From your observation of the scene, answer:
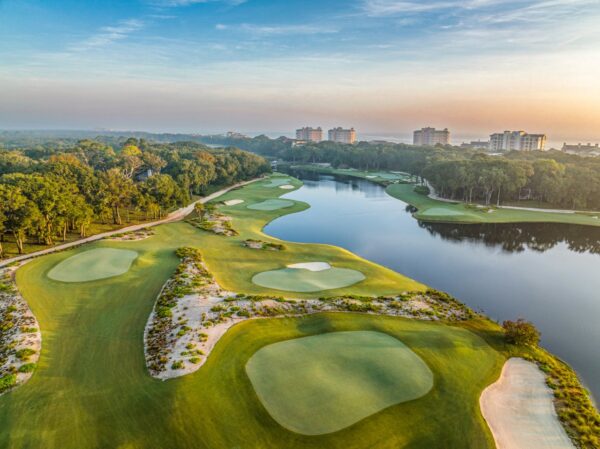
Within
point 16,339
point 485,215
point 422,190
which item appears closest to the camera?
point 16,339

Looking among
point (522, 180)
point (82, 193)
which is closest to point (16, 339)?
point (82, 193)

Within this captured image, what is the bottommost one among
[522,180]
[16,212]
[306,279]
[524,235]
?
[306,279]

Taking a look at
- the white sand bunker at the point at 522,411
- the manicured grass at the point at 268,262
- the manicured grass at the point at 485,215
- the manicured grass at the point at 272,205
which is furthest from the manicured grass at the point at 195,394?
the manicured grass at the point at 272,205

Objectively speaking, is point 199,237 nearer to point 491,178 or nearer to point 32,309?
Answer: point 32,309

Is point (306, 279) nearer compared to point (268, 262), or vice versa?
point (306, 279)

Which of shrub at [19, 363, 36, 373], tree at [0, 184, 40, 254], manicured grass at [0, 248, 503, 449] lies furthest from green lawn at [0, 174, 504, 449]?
tree at [0, 184, 40, 254]

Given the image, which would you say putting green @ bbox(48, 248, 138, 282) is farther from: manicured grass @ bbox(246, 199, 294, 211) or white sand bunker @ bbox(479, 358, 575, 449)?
manicured grass @ bbox(246, 199, 294, 211)

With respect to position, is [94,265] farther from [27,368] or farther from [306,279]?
[306,279]
